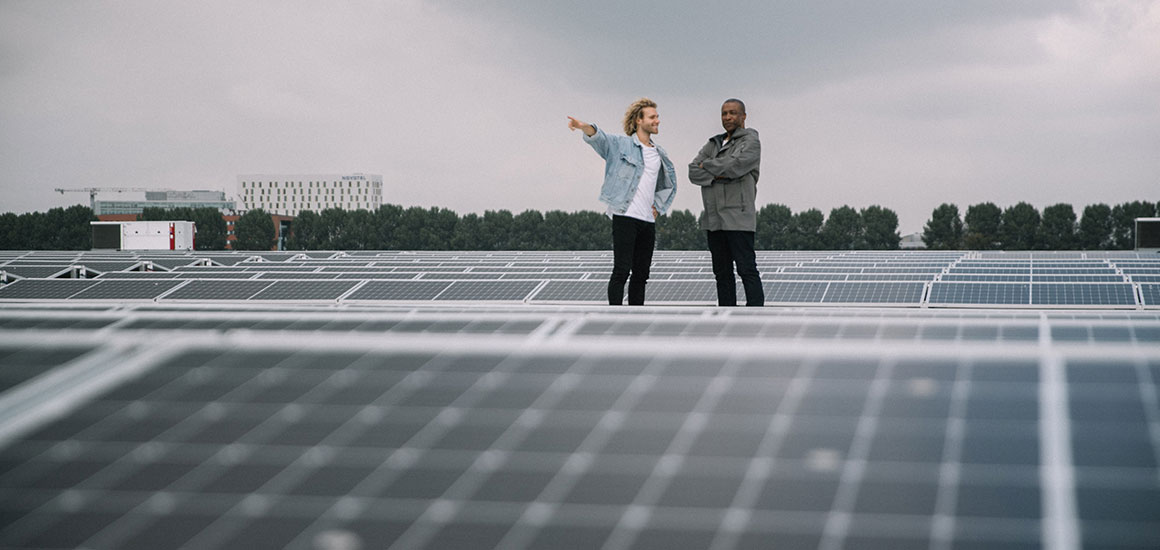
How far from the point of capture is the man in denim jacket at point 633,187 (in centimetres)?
850

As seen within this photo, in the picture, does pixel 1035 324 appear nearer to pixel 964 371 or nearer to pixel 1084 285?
pixel 964 371

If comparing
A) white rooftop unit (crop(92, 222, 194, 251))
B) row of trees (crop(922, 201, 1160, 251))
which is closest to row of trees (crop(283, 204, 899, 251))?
row of trees (crop(922, 201, 1160, 251))

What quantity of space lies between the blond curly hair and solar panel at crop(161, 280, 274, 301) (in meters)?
7.27

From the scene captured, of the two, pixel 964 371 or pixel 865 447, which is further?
pixel 964 371

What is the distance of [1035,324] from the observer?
10.6ft

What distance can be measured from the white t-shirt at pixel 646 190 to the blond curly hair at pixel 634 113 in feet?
0.84

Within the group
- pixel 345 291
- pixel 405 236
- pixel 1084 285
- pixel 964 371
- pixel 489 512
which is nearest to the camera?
pixel 489 512

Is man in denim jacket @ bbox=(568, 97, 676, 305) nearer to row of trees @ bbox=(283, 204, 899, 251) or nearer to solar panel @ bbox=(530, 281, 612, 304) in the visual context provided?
solar panel @ bbox=(530, 281, 612, 304)

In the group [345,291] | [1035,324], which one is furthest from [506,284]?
[1035,324]

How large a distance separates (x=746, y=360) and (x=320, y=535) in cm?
139

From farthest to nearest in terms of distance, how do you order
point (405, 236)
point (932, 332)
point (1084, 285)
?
1. point (405, 236)
2. point (1084, 285)
3. point (932, 332)

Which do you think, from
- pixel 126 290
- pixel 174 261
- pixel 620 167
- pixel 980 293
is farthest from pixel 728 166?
pixel 174 261

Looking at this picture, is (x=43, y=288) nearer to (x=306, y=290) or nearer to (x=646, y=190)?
(x=306, y=290)

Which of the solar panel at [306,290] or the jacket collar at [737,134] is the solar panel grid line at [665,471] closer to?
the jacket collar at [737,134]
